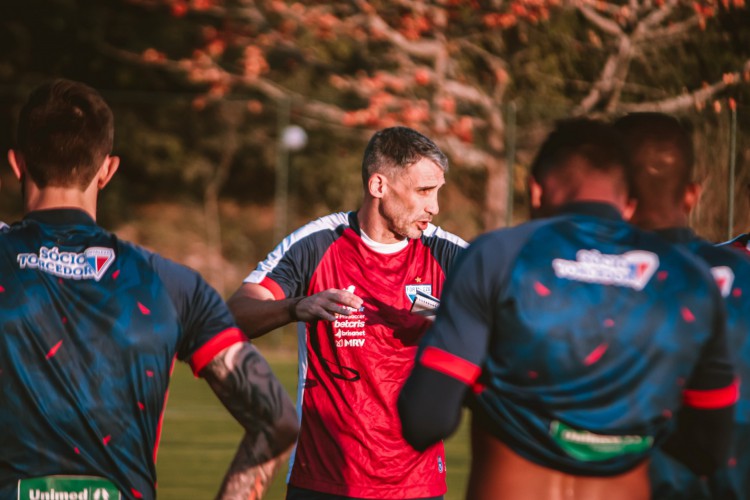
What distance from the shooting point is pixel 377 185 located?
548 cm

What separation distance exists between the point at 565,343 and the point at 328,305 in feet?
4.91

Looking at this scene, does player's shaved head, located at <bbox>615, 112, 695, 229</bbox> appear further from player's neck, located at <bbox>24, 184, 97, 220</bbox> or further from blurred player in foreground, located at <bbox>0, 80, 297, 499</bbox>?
player's neck, located at <bbox>24, 184, 97, 220</bbox>

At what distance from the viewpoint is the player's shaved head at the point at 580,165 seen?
3.32 metres

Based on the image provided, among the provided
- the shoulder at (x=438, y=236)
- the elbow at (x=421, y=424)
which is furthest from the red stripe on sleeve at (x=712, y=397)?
the shoulder at (x=438, y=236)

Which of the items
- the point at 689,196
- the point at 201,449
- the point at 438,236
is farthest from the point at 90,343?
the point at 201,449

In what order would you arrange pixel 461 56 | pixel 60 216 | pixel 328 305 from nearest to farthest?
pixel 60 216, pixel 328 305, pixel 461 56

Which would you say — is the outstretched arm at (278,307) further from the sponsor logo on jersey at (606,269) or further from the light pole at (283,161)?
the light pole at (283,161)

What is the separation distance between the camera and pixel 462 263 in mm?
3184

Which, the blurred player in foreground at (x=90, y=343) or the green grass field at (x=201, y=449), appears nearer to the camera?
the blurred player in foreground at (x=90, y=343)

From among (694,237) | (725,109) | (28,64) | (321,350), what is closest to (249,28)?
Result: (28,64)

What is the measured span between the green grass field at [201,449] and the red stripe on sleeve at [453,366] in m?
5.63

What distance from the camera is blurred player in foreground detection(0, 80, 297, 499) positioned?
10.2 ft

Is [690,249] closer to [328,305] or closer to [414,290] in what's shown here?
[328,305]

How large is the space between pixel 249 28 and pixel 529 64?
4.93 m
